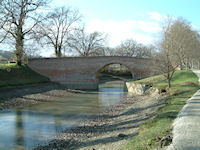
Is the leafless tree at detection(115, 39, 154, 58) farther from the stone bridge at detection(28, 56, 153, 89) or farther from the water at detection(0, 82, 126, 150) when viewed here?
the water at detection(0, 82, 126, 150)

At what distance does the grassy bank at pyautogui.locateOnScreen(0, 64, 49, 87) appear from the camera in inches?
798

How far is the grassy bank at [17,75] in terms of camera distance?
2028cm

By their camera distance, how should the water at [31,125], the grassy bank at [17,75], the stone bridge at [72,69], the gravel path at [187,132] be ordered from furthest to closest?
1. the stone bridge at [72,69]
2. the grassy bank at [17,75]
3. the water at [31,125]
4. the gravel path at [187,132]

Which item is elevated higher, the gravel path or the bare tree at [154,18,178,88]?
the bare tree at [154,18,178,88]

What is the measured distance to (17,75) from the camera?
75.2 feet

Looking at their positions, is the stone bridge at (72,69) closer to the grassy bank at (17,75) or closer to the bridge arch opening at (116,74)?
the grassy bank at (17,75)

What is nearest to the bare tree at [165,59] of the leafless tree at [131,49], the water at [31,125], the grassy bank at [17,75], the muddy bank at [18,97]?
the water at [31,125]

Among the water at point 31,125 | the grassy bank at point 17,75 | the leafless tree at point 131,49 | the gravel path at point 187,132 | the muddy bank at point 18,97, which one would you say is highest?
the leafless tree at point 131,49

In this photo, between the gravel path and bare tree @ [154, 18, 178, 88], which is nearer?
the gravel path

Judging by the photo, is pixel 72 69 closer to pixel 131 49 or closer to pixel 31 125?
pixel 31 125


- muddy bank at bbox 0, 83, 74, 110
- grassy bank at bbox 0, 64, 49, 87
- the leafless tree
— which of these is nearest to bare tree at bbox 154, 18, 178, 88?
muddy bank at bbox 0, 83, 74, 110

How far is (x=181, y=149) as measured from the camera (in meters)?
4.07

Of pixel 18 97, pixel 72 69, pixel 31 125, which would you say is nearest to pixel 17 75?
pixel 18 97

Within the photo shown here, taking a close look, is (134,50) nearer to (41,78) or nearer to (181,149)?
(41,78)
